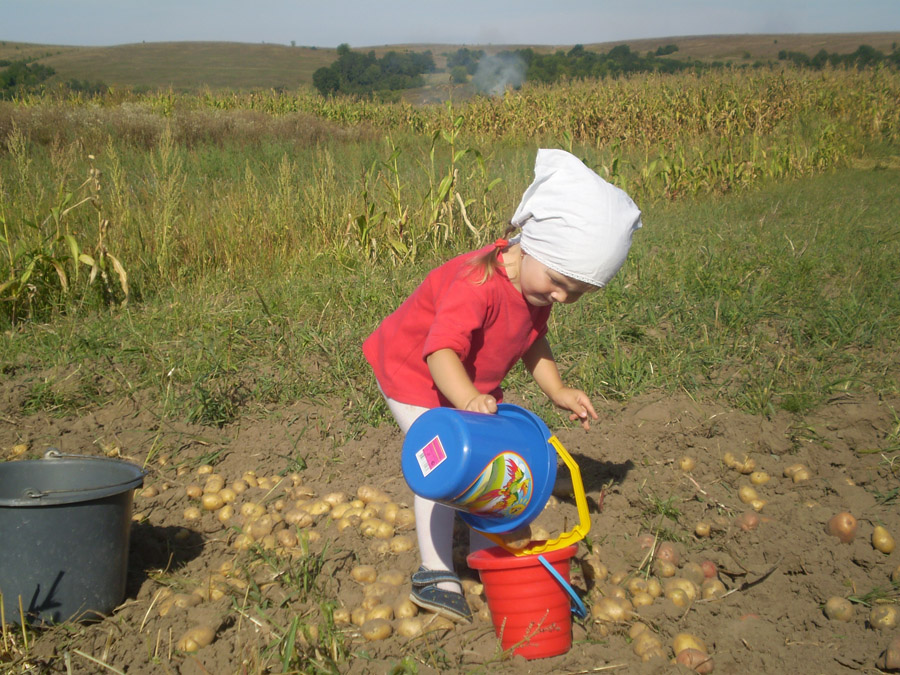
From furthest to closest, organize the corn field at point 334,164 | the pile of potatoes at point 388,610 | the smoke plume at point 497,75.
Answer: the smoke plume at point 497,75
the corn field at point 334,164
the pile of potatoes at point 388,610

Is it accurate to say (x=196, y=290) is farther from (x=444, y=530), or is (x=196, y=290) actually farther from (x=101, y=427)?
(x=444, y=530)

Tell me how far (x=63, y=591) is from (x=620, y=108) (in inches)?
540

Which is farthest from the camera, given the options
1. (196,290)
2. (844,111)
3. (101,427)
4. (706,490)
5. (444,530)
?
(844,111)

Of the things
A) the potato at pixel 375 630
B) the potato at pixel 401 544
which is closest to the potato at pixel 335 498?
the potato at pixel 401 544

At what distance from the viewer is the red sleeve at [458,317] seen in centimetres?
173

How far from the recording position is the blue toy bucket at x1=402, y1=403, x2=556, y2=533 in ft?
4.95

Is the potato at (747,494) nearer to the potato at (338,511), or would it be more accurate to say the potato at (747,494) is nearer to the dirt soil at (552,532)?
the dirt soil at (552,532)

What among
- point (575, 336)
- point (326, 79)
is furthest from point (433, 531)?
point (326, 79)

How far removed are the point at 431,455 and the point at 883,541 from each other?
1.44m

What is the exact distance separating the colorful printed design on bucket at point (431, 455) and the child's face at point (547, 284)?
1.64ft

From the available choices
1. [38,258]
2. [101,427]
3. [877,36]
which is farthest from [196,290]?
[877,36]

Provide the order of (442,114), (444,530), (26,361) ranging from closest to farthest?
(444,530) < (26,361) < (442,114)

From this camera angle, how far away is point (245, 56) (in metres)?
69.1

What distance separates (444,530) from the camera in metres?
2.01
